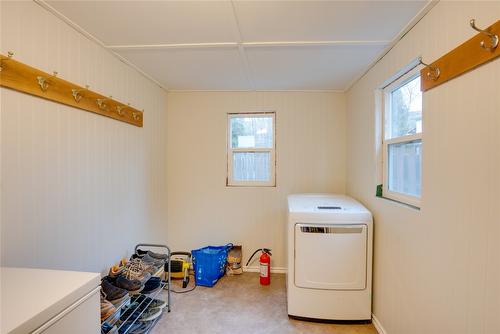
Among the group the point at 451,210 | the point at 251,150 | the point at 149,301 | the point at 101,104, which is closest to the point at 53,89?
the point at 101,104

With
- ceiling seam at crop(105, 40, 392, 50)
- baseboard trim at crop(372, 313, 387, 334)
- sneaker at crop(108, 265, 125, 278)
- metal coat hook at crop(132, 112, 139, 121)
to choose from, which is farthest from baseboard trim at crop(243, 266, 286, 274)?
ceiling seam at crop(105, 40, 392, 50)

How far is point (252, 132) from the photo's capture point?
125 inches

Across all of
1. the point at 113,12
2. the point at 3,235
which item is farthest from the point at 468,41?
the point at 3,235

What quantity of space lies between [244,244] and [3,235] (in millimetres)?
2326

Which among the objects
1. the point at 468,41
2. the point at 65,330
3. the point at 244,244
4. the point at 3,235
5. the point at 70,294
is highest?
the point at 468,41

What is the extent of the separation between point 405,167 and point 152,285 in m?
2.21

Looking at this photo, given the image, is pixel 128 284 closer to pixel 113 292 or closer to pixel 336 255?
pixel 113 292

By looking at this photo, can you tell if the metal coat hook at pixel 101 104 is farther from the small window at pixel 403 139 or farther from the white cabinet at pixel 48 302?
the small window at pixel 403 139

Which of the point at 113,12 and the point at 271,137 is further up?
the point at 113,12

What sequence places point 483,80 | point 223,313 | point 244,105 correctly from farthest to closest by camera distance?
1. point 244,105
2. point 223,313
3. point 483,80

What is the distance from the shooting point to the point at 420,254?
4.87 ft

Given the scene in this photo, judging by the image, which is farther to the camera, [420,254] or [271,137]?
[271,137]

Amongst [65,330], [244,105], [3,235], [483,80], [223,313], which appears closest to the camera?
[65,330]

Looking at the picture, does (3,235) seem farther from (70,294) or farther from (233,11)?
(233,11)
